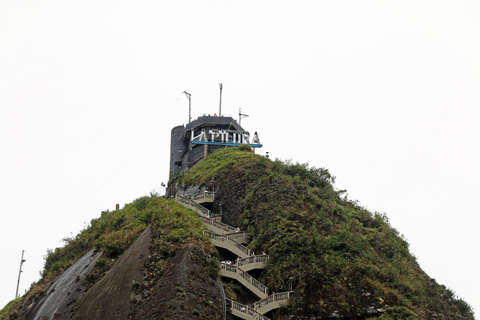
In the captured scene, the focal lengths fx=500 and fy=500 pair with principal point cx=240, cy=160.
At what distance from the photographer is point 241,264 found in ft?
130

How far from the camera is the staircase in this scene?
34.7 meters

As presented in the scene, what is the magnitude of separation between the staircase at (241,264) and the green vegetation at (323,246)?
108 cm

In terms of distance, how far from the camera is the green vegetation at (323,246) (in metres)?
37.2

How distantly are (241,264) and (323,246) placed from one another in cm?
711

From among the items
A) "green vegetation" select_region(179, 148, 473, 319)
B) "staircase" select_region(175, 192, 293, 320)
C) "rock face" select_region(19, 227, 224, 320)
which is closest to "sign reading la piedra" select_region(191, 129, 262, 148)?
"green vegetation" select_region(179, 148, 473, 319)

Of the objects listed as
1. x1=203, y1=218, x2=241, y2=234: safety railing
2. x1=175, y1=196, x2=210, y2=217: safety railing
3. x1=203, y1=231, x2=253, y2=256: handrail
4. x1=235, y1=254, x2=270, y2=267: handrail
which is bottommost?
x1=235, y1=254, x2=270, y2=267: handrail

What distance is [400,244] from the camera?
46844 millimetres

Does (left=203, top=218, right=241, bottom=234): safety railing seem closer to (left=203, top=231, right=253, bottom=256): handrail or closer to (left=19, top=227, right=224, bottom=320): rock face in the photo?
(left=203, top=231, right=253, bottom=256): handrail

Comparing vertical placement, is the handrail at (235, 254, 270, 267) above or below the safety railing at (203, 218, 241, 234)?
below

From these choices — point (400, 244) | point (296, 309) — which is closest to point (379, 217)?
point (400, 244)

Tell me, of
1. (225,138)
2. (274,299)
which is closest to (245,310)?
(274,299)

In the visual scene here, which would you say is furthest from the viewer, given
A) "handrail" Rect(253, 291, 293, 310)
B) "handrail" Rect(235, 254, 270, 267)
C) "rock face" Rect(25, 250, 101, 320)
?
"handrail" Rect(235, 254, 270, 267)

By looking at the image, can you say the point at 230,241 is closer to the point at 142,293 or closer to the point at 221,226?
the point at 221,226

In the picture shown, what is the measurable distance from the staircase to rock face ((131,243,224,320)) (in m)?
1.91
